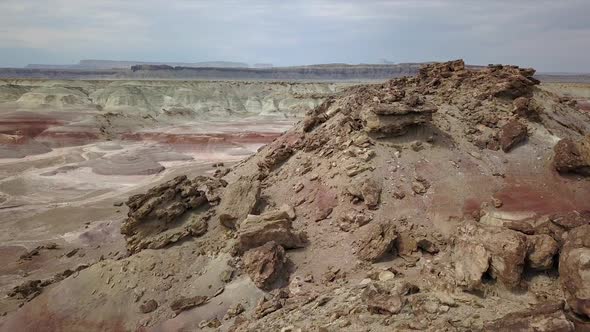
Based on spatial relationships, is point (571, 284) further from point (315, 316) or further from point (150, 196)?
point (150, 196)

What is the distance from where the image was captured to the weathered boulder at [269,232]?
39.3ft

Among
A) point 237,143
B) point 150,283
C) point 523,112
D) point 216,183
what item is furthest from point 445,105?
point 237,143

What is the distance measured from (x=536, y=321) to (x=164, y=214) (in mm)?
10941

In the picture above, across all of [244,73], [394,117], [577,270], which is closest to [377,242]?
[577,270]

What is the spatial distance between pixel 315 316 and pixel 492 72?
12.6m

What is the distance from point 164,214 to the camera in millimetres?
14531

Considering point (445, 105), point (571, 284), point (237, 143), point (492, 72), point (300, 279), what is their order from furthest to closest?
point (237, 143), point (492, 72), point (445, 105), point (300, 279), point (571, 284)

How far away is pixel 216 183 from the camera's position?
652 inches

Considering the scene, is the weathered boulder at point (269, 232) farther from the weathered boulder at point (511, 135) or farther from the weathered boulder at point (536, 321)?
the weathered boulder at point (511, 135)

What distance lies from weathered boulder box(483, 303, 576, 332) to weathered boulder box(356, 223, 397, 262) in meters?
3.53

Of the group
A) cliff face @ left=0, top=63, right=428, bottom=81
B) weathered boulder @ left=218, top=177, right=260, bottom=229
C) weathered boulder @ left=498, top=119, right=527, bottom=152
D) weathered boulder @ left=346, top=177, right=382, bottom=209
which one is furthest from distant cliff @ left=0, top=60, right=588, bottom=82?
weathered boulder @ left=346, top=177, right=382, bottom=209

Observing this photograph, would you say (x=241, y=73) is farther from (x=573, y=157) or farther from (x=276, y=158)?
(x=573, y=157)

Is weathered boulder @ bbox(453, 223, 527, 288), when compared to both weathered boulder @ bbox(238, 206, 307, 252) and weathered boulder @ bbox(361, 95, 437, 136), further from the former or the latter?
weathered boulder @ bbox(361, 95, 437, 136)

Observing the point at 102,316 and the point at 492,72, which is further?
the point at 492,72
